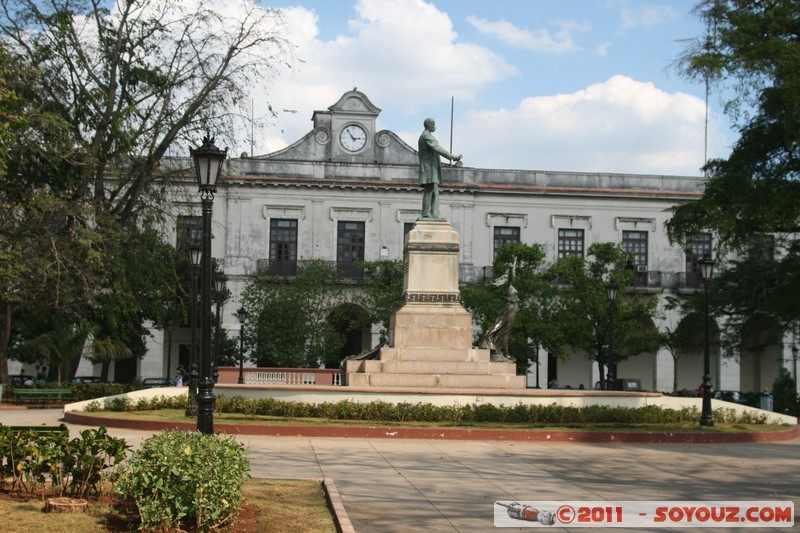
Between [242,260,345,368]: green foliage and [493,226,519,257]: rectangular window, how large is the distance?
416 inches

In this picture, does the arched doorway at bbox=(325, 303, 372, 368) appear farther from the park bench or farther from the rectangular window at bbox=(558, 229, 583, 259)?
the park bench

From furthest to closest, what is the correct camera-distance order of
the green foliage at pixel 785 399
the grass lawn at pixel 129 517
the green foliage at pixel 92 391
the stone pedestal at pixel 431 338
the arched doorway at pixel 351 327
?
the arched doorway at pixel 351 327 < the green foliage at pixel 785 399 < the green foliage at pixel 92 391 < the stone pedestal at pixel 431 338 < the grass lawn at pixel 129 517

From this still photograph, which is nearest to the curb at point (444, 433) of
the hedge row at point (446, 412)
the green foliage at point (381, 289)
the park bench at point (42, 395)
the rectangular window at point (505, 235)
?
the hedge row at point (446, 412)

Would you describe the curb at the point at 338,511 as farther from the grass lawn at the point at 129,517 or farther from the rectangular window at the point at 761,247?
the rectangular window at the point at 761,247

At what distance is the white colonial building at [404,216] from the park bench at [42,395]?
64.0 feet

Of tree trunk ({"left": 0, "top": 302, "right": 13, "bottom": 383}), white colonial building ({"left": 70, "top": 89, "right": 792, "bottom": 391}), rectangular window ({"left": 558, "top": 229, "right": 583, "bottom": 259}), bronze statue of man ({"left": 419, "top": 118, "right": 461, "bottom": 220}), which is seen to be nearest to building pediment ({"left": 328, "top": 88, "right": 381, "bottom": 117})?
white colonial building ({"left": 70, "top": 89, "right": 792, "bottom": 391})

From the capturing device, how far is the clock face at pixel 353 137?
48.9m

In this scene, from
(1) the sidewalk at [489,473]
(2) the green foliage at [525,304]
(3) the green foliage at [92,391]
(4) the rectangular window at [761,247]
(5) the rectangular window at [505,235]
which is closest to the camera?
(1) the sidewalk at [489,473]

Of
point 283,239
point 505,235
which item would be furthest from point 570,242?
point 283,239

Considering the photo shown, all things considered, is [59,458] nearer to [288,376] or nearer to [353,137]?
[288,376]

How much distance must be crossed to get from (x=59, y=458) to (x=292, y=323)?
34.4 meters

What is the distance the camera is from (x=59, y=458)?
8500mm

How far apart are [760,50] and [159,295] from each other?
81.1 ft

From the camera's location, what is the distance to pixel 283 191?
161ft
